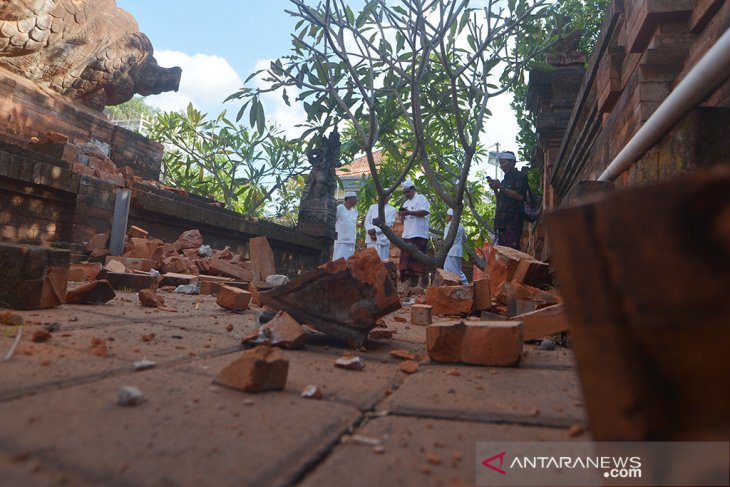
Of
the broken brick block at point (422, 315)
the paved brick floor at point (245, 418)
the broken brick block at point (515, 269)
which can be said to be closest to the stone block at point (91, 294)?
the paved brick floor at point (245, 418)

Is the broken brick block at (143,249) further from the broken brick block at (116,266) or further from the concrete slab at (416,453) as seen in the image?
the concrete slab at (416,453)

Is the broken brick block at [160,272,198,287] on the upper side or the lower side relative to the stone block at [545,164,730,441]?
lower

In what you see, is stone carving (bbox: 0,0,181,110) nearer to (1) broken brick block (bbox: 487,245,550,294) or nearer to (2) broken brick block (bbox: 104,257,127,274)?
(2) broken brick block (bbox: 104,257,127,274)

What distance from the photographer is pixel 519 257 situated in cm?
304

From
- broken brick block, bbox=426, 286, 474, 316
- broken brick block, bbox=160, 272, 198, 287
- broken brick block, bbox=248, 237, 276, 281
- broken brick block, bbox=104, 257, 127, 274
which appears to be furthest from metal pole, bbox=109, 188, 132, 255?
broken brick block, bbox=426, 286, 474, 316

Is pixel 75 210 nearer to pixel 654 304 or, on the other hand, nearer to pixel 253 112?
pixel 253 112

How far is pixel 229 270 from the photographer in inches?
191

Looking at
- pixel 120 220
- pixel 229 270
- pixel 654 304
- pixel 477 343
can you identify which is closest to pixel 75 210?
pixel 120 220

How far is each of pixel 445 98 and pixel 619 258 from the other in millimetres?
4753

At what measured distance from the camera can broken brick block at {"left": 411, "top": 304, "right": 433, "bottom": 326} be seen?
269cm

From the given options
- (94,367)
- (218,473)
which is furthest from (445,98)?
(218,473)

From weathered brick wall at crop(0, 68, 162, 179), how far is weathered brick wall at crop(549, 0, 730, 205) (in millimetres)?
5976

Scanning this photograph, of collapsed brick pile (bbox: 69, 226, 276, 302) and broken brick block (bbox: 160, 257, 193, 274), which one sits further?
broken brick block (bbox: 160, 257, 193, 274)

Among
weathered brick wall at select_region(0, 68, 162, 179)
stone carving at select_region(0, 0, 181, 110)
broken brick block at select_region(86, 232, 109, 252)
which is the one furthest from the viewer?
stone carving at select_region(0, 0, 181, 110)
